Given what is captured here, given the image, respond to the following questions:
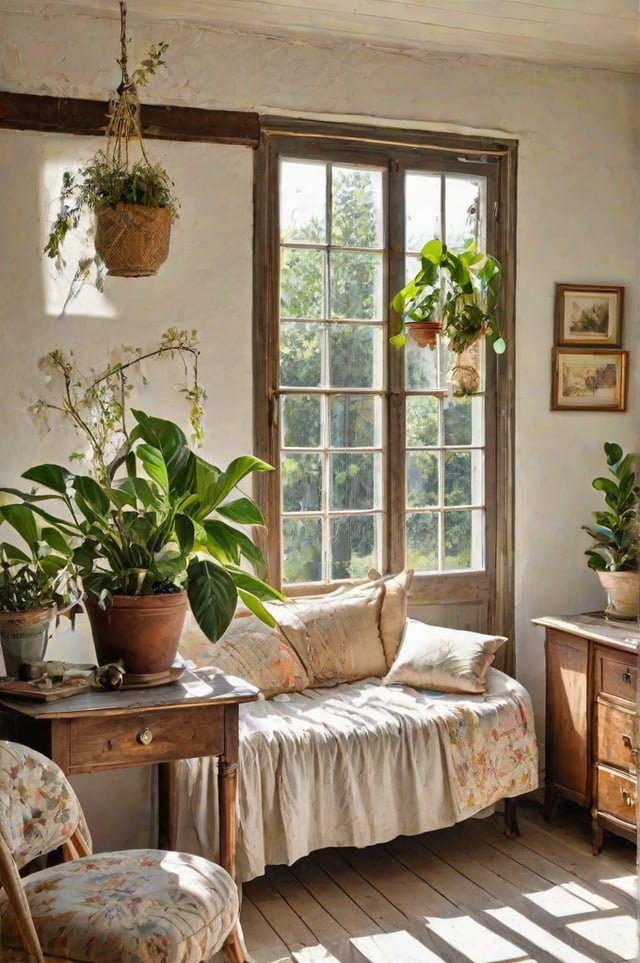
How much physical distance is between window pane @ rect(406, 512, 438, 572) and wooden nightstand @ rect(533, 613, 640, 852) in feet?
1.72

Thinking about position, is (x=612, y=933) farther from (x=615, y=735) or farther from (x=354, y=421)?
(x=354, y=421)

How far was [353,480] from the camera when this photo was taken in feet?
14.8

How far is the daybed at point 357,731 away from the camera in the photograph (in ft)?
11.7

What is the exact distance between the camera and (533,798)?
15.3 feet

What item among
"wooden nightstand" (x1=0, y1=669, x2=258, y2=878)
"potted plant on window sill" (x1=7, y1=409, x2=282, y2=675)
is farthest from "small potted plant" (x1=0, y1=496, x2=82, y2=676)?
"wooden nightstand" (x1=0, y1=669, x2=258, y2=878)

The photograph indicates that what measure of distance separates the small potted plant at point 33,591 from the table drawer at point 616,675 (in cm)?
202

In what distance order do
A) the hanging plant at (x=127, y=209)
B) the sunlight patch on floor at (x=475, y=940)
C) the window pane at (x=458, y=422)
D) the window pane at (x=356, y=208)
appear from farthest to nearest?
the window pane at (x=458, y=422) < the window pane at (x=356, y=208) < the hanging plant at (x=127, y=209) < the sunlight patch on floor at (x=475, y=940)

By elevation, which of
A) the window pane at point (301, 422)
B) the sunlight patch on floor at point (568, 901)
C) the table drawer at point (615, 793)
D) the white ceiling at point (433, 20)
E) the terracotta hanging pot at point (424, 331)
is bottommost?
the sunlight patch on floor at point (568, 901)

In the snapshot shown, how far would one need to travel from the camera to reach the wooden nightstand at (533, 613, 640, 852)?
402 centimetres

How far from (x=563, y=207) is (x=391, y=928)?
304cm

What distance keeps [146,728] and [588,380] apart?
8.67ft

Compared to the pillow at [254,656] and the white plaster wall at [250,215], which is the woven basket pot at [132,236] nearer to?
the white plaster wall at [250,215]

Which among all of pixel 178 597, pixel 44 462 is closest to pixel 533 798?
pixel 178 597

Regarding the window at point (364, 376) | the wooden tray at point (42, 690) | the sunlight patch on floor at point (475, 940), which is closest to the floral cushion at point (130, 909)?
the wooden tray at point (42, 690)
